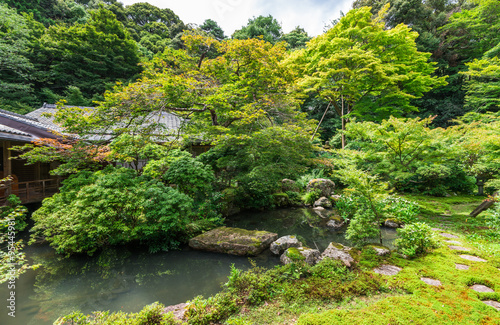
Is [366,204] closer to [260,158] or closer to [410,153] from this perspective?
[410,153]

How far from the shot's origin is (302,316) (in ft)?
8.52

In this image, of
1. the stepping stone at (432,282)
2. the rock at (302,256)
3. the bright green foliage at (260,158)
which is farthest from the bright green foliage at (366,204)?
the bright green foliage at (260,158)

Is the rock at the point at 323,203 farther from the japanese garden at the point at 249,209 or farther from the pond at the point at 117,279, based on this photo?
the pond at the point at 117,279

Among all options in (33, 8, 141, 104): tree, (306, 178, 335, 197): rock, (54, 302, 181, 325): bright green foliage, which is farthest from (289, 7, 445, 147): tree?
(33, 8, 141, 104): tree

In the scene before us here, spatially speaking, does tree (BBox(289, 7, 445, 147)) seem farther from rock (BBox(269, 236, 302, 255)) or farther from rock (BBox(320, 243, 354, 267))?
rock (BBox(320, 243, 354, 267))

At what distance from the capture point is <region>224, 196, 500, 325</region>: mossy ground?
2.45m

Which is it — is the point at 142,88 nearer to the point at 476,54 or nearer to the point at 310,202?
the point at 310,202

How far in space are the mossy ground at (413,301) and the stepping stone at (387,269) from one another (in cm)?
9

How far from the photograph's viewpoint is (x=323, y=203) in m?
9.06

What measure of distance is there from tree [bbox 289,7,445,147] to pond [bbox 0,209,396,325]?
861 cm

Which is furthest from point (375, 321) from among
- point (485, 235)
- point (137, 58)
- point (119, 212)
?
point (137, 58)

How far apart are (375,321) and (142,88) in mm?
8184

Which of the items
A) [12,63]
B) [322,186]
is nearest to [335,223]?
[322,186]

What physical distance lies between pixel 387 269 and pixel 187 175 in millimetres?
5453
